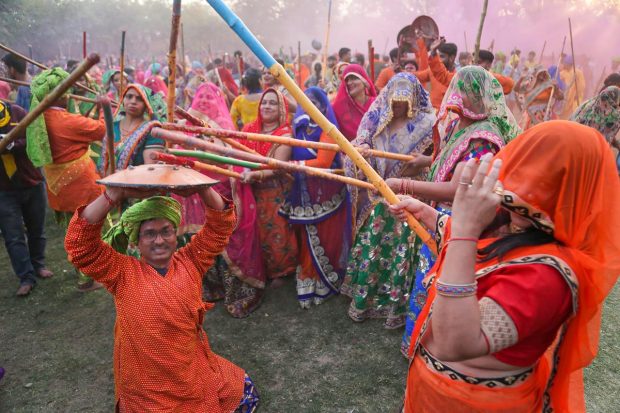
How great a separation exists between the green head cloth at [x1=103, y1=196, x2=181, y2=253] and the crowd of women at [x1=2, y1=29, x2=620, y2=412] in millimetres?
1194

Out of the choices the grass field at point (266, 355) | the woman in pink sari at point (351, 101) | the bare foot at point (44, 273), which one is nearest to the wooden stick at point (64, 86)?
the grass field at point (266, 355)

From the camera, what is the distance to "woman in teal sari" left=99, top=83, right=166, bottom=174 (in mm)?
3334

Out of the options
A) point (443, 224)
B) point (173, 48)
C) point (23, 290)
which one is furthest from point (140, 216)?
point (23, 290)

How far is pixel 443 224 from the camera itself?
1.75 m

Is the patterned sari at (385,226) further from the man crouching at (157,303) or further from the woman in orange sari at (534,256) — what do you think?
the woman in orange sari at (534,256)

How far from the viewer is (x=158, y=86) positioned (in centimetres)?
711

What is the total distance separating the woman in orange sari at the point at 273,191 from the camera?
3949 millimetres

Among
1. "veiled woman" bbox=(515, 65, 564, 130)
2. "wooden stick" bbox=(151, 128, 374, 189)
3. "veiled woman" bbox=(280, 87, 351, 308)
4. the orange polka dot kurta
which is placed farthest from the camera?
"veiled woman" bbox=(515, 65, 564, 130)

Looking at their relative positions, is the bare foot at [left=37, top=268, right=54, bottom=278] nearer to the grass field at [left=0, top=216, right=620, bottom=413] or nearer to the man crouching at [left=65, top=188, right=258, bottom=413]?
the grass field at [left=0, top=216, right=620, bottom=413]

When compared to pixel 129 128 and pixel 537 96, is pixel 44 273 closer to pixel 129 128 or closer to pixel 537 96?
pixel 129 128

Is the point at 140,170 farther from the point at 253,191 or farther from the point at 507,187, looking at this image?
the point at 253,191

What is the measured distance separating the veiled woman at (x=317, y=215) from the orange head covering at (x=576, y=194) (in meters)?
2.63

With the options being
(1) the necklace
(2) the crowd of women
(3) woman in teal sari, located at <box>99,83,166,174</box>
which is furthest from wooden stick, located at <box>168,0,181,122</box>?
(1) the necklace

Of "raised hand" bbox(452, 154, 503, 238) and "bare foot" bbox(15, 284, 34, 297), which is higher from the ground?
"raised hand" bbox(452, 154, 503, 238)
